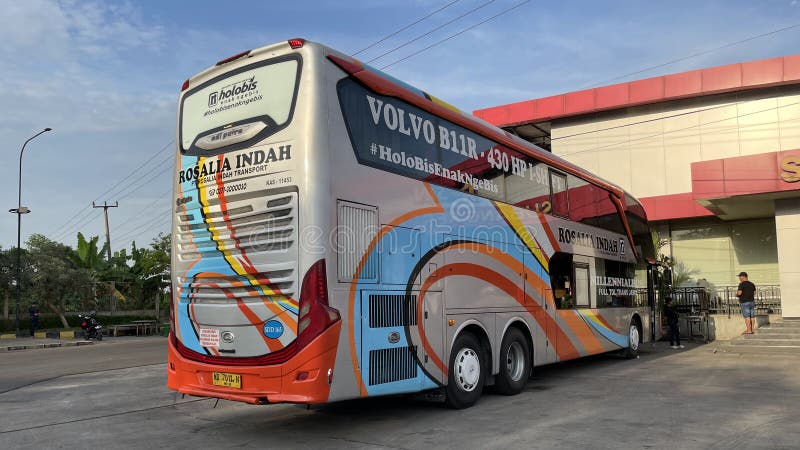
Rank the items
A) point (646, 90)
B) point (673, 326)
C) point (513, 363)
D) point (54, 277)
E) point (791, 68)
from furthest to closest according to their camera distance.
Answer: point (54, 277) < point (646, 90) < point (791, 68) < point (673, 326) < point (513, 363)

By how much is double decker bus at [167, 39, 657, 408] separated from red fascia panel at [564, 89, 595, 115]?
19.5 m

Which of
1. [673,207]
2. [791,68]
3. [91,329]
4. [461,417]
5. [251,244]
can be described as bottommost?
[461,417]

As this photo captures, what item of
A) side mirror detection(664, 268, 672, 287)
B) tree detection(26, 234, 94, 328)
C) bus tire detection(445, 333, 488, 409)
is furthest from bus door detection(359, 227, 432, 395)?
tree detection(26, 234, 94, 328)

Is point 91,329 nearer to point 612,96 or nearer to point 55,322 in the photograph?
point 55,322

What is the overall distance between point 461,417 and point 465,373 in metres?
0.73

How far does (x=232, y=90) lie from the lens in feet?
24.2

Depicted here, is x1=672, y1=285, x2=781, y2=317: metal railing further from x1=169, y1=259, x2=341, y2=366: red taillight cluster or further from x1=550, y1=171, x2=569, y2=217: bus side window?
x1=169, y1=259, x2=341, y2=366: red taillight cluster

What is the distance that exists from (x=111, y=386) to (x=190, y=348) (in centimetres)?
538

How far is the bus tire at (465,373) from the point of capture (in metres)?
8.19

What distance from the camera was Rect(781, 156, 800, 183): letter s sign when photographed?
1836 cm

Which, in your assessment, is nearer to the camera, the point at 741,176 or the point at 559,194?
the point at 559,194

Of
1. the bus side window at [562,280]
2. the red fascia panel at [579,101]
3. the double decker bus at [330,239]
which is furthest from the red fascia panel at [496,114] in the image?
the double decker bus at [330,239]

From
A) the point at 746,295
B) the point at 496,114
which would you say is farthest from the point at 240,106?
the point at 496,114

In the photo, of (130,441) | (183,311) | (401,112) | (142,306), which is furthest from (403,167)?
(142,306)
